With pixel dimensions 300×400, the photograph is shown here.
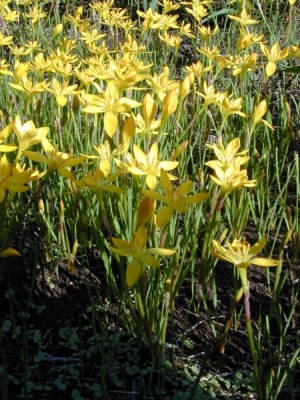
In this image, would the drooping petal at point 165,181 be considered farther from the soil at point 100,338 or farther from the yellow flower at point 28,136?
the yellow flower at point 28,136

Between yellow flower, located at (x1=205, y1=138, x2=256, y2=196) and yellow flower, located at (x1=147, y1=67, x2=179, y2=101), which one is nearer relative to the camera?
yellow flower, located at (x1=205, y1=138, x2=256, y2=196)

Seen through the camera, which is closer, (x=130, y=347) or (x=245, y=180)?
(x=245, y=180)

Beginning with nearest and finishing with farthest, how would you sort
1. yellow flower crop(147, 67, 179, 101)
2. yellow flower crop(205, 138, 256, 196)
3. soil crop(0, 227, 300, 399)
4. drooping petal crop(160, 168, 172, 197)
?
1. drooping petal crop(160, 168, 172, 197)
2. yellow flower crop(205, 138, 256, 196)
3. soil crop(0, 227, 300, 399)
4. yellow flower crop(147, 67, 179, 101)

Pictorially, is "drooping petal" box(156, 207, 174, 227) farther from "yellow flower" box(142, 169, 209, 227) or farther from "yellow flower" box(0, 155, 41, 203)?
"yellow flower" box(0, 155, 41, 203)

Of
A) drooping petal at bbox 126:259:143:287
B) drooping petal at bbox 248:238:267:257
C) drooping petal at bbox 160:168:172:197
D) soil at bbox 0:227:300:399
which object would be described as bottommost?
soil at bbox 0:227:300:399

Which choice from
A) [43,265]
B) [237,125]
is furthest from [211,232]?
[237,125]

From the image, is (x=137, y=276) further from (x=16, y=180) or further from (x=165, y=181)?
(x=16, y=180)

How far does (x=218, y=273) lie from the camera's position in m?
1.96

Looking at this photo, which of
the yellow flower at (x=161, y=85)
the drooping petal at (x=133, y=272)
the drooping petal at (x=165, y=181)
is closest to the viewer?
the drooping petal at (x=133, y=272)

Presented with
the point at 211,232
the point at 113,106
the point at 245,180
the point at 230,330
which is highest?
the point at 113,106

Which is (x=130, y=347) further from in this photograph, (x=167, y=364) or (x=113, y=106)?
(x=113, y=106)

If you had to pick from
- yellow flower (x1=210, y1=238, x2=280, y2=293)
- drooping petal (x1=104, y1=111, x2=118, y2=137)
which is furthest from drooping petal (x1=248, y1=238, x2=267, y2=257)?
drooping petal (x1=104, y1=111, x2=118, y2=137)

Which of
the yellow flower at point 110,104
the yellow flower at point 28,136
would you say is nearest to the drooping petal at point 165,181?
the yellow flower at point 110,104

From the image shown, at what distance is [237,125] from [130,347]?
4.24ft
